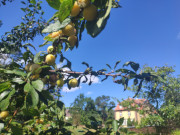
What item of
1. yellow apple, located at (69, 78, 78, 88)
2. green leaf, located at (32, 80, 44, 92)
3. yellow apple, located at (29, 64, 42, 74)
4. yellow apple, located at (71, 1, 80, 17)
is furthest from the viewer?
yellow apple, located at (69, 78, 78, 88)

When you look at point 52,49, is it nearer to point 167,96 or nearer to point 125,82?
point 125,82

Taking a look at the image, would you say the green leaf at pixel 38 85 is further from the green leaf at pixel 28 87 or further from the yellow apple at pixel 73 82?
the yellow apple at pixel 73 82

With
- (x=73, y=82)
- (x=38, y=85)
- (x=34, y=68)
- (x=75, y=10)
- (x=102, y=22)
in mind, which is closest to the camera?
(x=102, y=22)

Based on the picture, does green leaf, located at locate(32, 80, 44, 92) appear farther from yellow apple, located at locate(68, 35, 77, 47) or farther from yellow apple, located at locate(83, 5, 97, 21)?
yellow apple, located at locate(83, 5, 97, 21)

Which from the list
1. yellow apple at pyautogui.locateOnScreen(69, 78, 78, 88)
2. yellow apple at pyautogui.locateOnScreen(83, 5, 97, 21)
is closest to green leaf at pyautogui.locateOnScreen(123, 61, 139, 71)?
yellow apple at pyautogui.locateOnScreen(69, 78, 78, 88)

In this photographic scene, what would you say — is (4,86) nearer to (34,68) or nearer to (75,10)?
(34,68)

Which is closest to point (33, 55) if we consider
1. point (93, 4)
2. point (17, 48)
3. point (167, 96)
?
point (93, 4)

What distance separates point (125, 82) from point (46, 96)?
77cm

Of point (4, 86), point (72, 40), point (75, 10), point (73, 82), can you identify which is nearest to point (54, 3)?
point (75, 10)

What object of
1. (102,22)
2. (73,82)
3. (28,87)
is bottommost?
(28,87)

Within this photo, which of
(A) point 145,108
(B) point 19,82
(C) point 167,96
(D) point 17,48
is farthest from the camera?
(C) point 167,96

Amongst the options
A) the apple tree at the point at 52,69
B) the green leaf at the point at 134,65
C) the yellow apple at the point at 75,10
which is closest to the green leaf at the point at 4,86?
the apple tree at the point at 52,69

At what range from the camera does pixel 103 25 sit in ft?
1.64

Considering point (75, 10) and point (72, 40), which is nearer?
point (75, 10)
